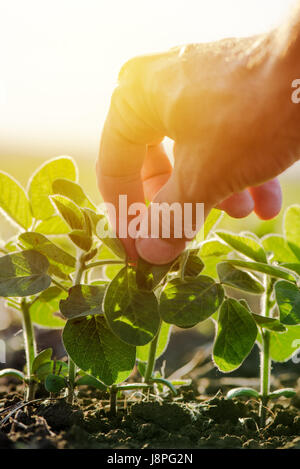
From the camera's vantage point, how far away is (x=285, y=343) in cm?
121

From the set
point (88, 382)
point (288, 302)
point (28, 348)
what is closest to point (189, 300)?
point (288, 302)

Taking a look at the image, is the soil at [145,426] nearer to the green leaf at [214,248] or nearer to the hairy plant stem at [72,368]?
the hairy plant stem at [72,368]

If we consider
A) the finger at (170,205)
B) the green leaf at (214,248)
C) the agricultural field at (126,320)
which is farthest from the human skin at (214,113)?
the green leaf at (214,248)

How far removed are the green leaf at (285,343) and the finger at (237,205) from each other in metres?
0.29

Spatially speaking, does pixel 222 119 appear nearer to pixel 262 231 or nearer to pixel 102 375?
pixel 102 375

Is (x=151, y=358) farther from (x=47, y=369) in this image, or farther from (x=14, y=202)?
(x=14, y=202)

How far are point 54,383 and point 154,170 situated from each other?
0.58 metres

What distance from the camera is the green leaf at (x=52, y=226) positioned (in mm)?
1198

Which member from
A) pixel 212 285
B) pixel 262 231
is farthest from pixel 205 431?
pixel 262 231

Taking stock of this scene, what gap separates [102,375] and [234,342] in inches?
10.9

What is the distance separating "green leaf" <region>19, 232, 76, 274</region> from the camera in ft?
3.49

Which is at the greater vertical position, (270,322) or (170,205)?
(170,205)

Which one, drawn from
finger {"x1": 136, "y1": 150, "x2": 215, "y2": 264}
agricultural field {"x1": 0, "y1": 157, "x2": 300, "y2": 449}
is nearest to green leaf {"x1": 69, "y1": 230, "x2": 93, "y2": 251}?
agricultural field {"x1": 0, "y1": 157, "x2": 300, "y2": 449}
